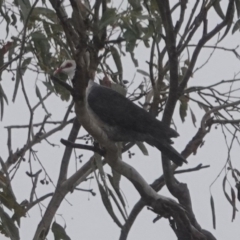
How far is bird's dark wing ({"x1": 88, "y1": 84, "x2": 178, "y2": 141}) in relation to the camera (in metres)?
3.43

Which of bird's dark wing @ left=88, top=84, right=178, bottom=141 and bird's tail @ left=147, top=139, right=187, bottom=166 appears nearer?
bird's tail @ left=147, top=139, right=187, bottom=166

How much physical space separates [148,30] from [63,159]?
88 cm

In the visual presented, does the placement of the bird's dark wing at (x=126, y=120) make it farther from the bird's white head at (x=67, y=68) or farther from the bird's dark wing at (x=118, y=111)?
the bird's white head at (x=67, y=68)

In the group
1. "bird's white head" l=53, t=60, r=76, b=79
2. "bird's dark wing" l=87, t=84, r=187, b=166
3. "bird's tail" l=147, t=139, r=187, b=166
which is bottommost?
"bird's tail" l=147, t=139, r=187, b=166

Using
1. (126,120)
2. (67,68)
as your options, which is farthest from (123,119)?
(67,68)

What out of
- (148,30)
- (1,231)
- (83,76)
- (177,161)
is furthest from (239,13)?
(1,231)

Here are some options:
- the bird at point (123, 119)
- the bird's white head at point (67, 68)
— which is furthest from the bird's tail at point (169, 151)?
the bird's white head at point (67, 68)

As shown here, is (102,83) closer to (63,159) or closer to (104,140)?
(63,159)

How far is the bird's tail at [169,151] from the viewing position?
10.3 ft

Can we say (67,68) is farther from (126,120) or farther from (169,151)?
(169,151)

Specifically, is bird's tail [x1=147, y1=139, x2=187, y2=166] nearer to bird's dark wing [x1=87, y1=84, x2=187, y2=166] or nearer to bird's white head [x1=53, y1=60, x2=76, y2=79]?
bird's dark wing [x1=87, y1=84, x2=187, y2=166]

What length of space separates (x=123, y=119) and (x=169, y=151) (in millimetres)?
411

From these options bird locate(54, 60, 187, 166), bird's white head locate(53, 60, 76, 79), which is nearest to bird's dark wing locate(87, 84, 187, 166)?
bird locate(54, 60, 187, 166)

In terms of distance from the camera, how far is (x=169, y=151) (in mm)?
3203
